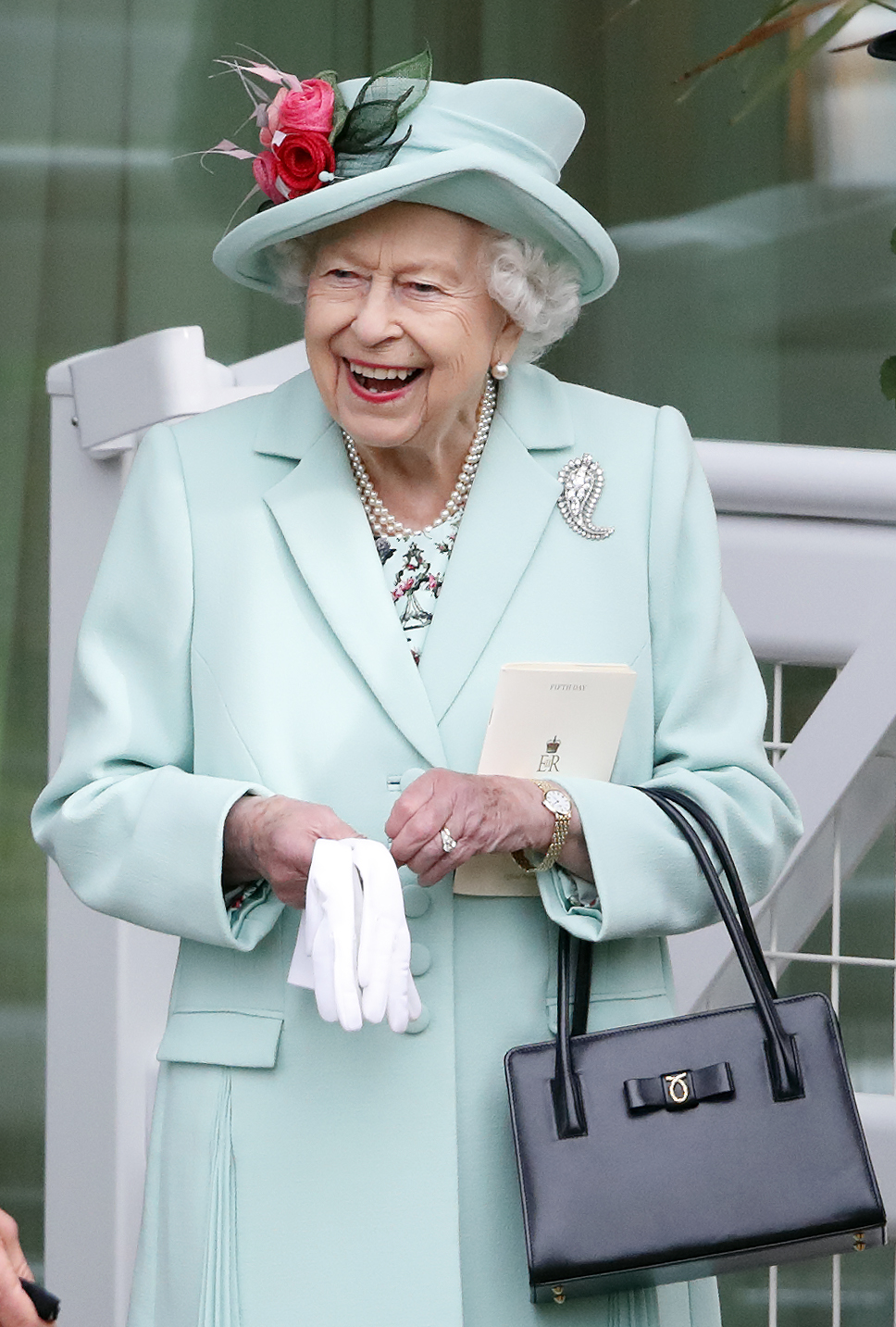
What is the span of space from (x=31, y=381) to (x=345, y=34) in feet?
3.28

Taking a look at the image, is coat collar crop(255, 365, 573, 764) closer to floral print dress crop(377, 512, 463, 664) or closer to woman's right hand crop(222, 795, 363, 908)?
floral print dress crop(377, 512, 463, 664)

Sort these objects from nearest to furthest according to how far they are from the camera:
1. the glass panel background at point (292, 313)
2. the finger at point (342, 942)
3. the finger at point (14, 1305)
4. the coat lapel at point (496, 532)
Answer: the finger at point (14, 1305)
the finger at point (342, 942)
the coat lapel at point (496, 532)
the glass panel background at point (292, 313)

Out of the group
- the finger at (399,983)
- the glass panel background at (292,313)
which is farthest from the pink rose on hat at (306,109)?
the glass panel background at (292,313)

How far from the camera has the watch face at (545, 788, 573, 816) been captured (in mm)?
1558

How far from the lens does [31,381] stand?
3430mm

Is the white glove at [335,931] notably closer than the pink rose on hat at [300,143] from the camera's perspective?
Yes

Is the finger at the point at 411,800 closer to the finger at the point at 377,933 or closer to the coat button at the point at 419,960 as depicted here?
the finger at the point at 377,933

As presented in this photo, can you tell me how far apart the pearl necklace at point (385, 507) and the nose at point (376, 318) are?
18 centimetres

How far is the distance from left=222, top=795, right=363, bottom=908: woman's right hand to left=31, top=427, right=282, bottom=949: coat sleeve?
0.02m

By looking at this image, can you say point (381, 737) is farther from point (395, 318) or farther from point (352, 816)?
point (395, 318)

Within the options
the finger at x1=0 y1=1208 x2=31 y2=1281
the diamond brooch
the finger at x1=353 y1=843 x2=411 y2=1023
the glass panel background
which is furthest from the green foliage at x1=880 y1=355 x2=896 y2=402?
the glass panel background

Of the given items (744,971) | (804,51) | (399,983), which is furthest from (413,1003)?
(804,51)

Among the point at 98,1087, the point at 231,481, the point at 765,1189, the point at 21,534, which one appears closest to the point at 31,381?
the point at 21,534

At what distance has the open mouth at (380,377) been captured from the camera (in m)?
1.61
